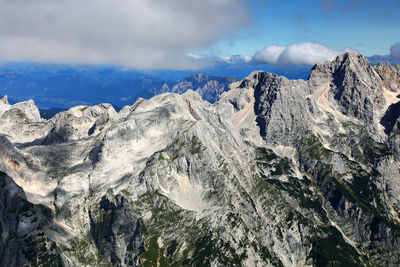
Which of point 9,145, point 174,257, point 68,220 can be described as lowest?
point 174,257

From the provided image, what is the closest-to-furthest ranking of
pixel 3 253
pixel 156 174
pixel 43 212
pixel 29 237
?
pixel 3 253, pixel 29 237, pixel 43 212, pixel 156 174

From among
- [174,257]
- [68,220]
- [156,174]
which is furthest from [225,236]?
[68,220]

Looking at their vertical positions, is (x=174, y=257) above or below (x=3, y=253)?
below

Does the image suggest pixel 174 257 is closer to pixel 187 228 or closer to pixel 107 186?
pixel 187 228

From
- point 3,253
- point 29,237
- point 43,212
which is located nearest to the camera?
point 3,253

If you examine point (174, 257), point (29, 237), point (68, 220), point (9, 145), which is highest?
point (9, 145)

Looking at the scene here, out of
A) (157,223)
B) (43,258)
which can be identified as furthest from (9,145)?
(157,223)

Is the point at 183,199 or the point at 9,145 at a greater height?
the point at 9,145

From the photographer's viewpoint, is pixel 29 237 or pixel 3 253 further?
pixel 29 237

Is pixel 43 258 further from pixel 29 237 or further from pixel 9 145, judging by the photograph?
pixel 9 145
